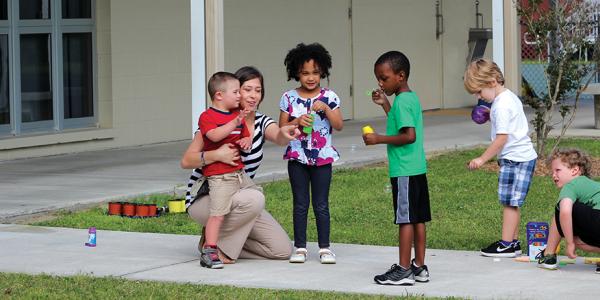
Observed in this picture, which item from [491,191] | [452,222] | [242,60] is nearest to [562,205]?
[452,222]

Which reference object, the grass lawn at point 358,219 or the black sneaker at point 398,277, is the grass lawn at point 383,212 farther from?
the black sneaker at point 398,277

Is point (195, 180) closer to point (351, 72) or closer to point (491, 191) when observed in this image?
point (491, 191)

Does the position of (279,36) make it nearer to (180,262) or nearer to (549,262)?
(180,262)

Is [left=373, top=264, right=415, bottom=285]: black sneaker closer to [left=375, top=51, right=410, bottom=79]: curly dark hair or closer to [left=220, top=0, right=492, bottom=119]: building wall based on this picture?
[left=375, top=51, right=410, bottom=79]: curly dark hair

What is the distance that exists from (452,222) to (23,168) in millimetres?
6023

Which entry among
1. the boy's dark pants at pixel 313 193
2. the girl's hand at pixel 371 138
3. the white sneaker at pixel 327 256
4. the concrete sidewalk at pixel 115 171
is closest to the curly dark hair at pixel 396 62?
the girl's hand at pixel 371 138

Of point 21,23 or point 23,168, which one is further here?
point 21,23

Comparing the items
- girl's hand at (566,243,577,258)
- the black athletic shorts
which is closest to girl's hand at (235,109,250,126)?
the black athletic shorts

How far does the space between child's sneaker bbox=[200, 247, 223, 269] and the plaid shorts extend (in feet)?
6.55

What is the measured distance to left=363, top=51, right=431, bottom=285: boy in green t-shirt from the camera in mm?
7652

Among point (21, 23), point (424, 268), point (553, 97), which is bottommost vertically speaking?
point (424, 268)

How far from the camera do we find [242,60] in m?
18.4

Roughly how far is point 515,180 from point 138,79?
9.12 meters

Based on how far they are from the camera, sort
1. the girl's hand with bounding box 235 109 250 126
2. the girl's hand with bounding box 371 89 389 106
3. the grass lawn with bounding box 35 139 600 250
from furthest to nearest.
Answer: the grass lawn with bounding box 35 139 600 250, the girl's hand with bounding box 235 109 250 126, the girl's hand with bounding box 371 89 389 106
